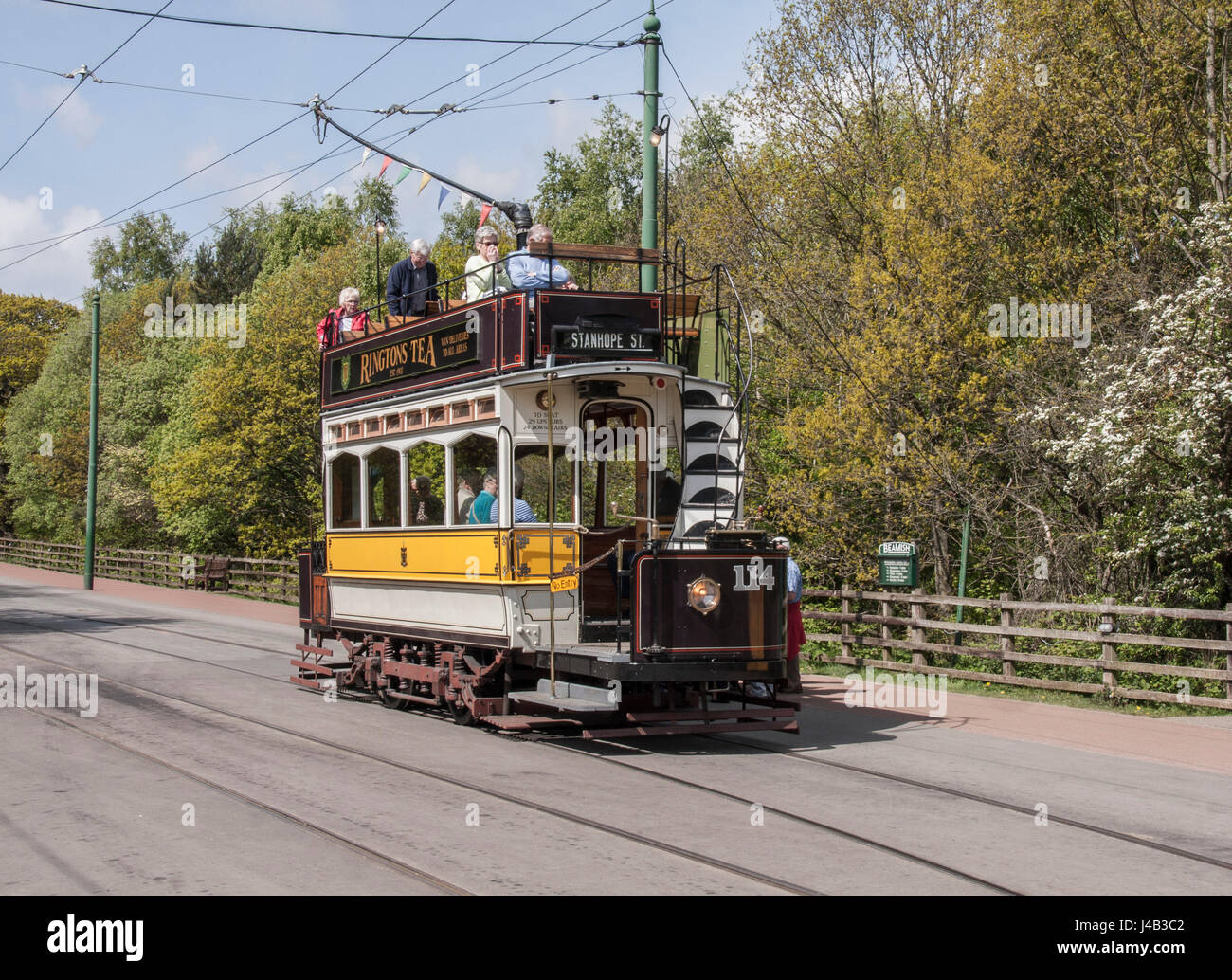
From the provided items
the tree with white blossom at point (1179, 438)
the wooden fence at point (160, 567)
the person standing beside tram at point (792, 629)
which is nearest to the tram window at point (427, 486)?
the person standing beside tram at point (792, 629)

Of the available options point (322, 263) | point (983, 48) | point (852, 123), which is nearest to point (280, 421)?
point (322, 263)

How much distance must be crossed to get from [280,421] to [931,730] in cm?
2715

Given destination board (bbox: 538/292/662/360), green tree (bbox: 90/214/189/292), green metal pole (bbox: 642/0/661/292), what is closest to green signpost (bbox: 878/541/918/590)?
green metal pole (bbox: 642/0/661/292)

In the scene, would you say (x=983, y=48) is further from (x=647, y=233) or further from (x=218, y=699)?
(x=218, y=699)

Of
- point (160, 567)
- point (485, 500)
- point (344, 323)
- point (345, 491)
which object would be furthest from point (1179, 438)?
point (160, 567)

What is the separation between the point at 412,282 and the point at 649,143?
2999mm

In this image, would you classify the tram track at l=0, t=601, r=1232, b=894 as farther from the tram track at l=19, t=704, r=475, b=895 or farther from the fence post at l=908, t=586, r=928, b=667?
the fence post at l=908, t=586, r=928, b=667

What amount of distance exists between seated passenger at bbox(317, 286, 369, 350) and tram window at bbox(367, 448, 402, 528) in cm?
177

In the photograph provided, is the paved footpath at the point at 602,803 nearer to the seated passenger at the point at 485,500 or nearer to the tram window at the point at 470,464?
the seated passenger at the point at 485,500

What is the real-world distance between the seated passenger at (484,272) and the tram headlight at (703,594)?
320 cm

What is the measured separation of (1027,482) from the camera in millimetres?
19891

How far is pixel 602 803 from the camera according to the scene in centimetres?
871

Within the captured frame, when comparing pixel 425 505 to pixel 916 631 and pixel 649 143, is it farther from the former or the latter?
pixel 916 631

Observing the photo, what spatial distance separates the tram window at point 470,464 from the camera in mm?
11695
